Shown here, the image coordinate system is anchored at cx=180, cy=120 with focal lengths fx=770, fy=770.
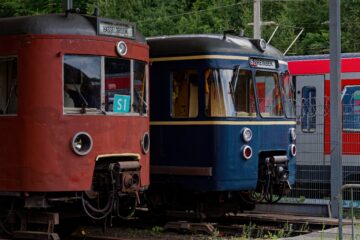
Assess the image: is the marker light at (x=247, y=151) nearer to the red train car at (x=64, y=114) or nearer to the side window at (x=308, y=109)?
the red train car at (x=64, y=114)

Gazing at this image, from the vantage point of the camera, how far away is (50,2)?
3675 centimetres

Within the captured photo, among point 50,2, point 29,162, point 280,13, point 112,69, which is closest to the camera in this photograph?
point 29,162

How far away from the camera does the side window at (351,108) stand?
16.5 metres

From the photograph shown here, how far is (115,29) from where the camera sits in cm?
1152

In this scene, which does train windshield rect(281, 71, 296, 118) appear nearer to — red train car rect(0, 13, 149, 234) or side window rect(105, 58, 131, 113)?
side window rect(105, 58, 131, 113)

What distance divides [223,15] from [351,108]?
69.6ft

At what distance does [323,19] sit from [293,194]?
22.6m

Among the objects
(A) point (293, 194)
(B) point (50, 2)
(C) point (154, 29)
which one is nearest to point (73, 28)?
(A) point (293, 194)

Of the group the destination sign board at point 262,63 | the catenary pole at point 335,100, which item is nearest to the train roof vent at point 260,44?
the destination sign board at point 262,63

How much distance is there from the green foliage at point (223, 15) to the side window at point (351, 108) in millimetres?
16383

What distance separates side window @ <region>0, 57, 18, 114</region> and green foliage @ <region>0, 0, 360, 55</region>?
21.3 metres

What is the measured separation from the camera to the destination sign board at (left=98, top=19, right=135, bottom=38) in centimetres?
1129

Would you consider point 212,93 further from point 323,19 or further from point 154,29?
point 323,19

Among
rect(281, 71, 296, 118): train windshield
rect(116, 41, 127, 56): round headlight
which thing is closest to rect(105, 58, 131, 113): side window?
rect(116, 41, 127, 56): round headlight
